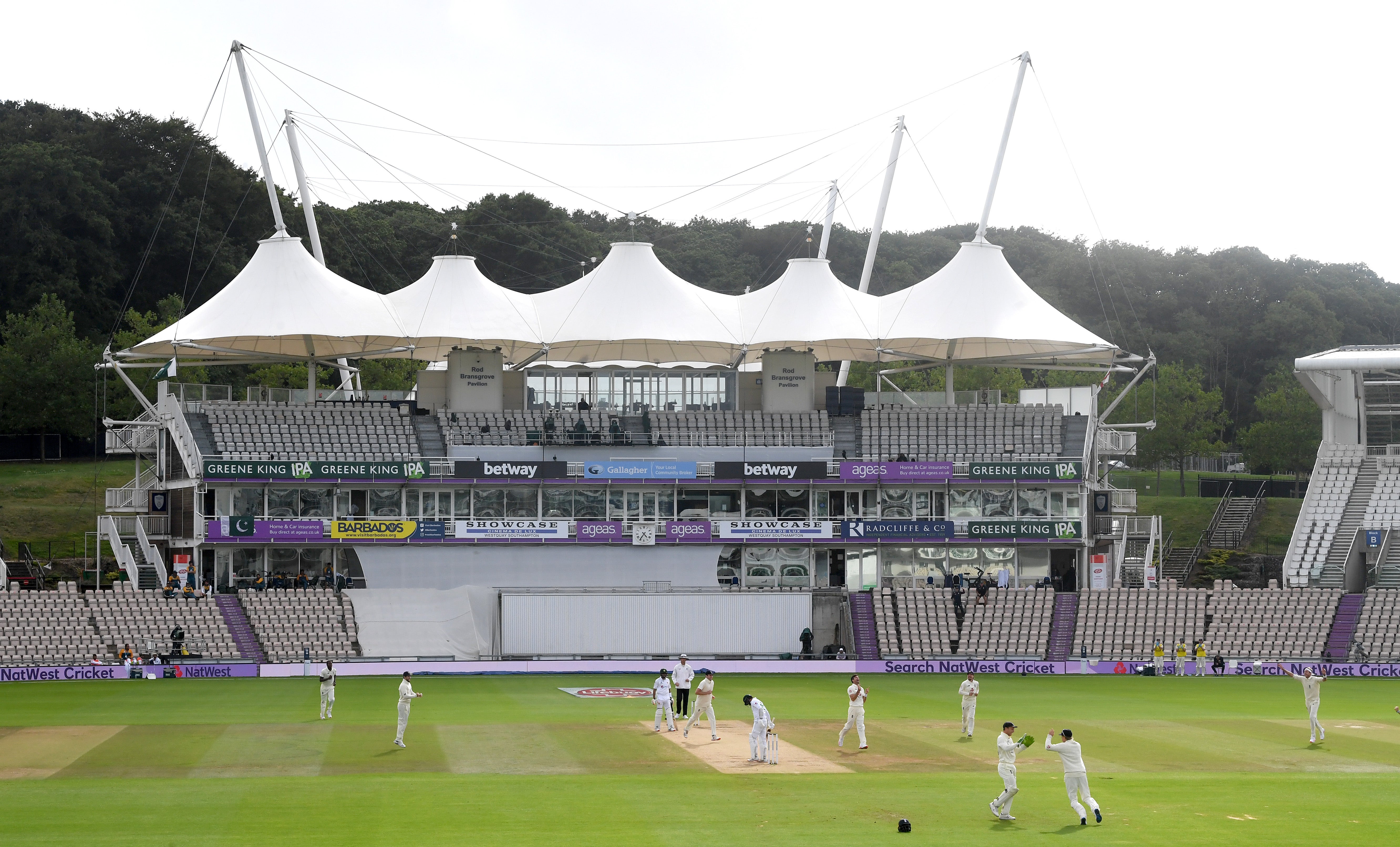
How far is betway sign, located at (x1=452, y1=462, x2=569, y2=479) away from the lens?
6003 centimetres

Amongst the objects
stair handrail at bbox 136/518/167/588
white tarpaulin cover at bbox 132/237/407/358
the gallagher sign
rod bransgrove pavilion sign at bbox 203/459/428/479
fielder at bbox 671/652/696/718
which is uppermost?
white tarpaulin cover at bbox 132/237/407/358

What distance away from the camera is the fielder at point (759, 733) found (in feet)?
93.5

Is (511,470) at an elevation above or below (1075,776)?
above

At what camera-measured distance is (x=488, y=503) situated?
201 ft

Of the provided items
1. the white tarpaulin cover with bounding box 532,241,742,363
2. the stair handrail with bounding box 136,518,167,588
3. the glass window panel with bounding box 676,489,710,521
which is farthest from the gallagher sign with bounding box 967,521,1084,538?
the stair handrail with bounding box 136,518,167,588

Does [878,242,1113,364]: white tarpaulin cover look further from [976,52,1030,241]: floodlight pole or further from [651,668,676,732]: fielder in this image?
[651,668,676,732]: fielder

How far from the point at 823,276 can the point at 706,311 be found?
21.2 ft

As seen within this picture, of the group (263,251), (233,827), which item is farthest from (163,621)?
(233,827)

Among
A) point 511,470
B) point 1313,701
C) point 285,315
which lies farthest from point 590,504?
point 1313,701

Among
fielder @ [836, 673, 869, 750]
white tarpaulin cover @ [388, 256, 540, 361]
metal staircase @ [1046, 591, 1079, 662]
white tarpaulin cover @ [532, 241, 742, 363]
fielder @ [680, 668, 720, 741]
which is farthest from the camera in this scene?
white tarpaulin cover @ [532, 241, 742, 363]

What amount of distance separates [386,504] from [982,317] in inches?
1138

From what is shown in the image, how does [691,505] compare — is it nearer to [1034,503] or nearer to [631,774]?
[1034,503]

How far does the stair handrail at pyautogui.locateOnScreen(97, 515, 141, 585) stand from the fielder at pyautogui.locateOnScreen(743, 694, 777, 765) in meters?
37.0

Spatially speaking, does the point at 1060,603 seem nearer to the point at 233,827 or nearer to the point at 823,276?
the point at 823,276
